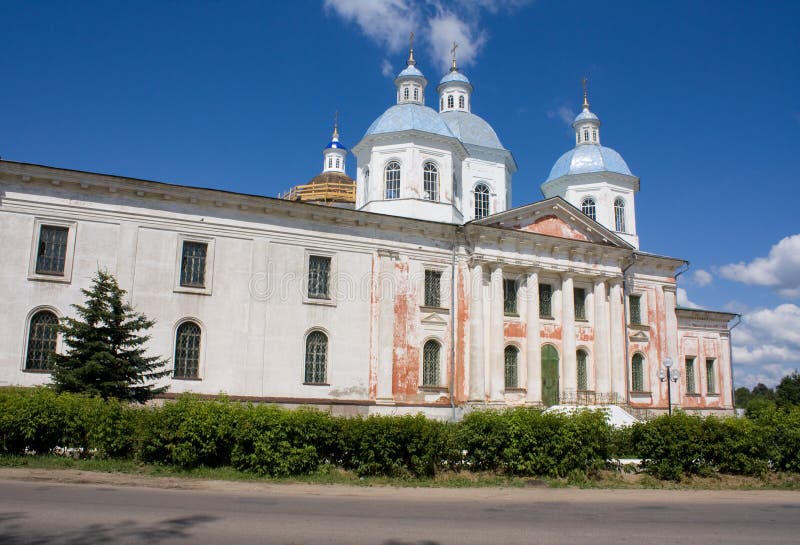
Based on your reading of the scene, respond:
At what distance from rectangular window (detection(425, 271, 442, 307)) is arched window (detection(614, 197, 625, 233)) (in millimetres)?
14123

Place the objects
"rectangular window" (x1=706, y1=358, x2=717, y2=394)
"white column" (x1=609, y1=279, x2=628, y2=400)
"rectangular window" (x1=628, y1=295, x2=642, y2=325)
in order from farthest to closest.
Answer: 1. "rectangular window" (x1=706, y1=358, x2=717, y2=394)
2. "rectangular window" (x1=628, y1=295, x2=642, y2=325)
3. "white column" (x1=609, y1=279, x2=628, y2=400)

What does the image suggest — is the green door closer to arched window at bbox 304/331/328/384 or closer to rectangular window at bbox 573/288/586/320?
rectangular window at bbox 573/288/586/320

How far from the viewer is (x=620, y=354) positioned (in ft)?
109

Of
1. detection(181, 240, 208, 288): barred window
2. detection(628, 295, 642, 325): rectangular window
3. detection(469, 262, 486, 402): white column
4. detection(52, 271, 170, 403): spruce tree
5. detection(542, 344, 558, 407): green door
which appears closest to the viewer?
detection(52, 271, 170, 403): spruce tree

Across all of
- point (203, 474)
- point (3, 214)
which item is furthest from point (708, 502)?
point (3, 214)

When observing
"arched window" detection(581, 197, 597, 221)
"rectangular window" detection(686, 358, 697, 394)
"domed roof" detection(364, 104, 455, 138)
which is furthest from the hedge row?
"rectangular window" detection(686, 358, 697, 394)

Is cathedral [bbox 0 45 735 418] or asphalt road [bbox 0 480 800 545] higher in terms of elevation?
cathedral [bbox 0 45 735 418]

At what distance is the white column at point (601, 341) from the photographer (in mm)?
32344

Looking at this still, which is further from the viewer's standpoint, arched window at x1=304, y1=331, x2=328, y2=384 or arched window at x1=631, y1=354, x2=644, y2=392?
arched window at x1=631, y1=354, x2=644, y2=392

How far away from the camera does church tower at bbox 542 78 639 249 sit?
38.9 meters

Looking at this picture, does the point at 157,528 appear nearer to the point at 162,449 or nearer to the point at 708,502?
the point at 162,449

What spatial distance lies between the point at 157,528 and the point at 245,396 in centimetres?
1681

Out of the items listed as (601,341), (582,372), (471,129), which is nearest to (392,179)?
(471,129)

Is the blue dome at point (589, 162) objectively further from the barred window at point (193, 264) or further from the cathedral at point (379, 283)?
the barred window at point (193, 264)
